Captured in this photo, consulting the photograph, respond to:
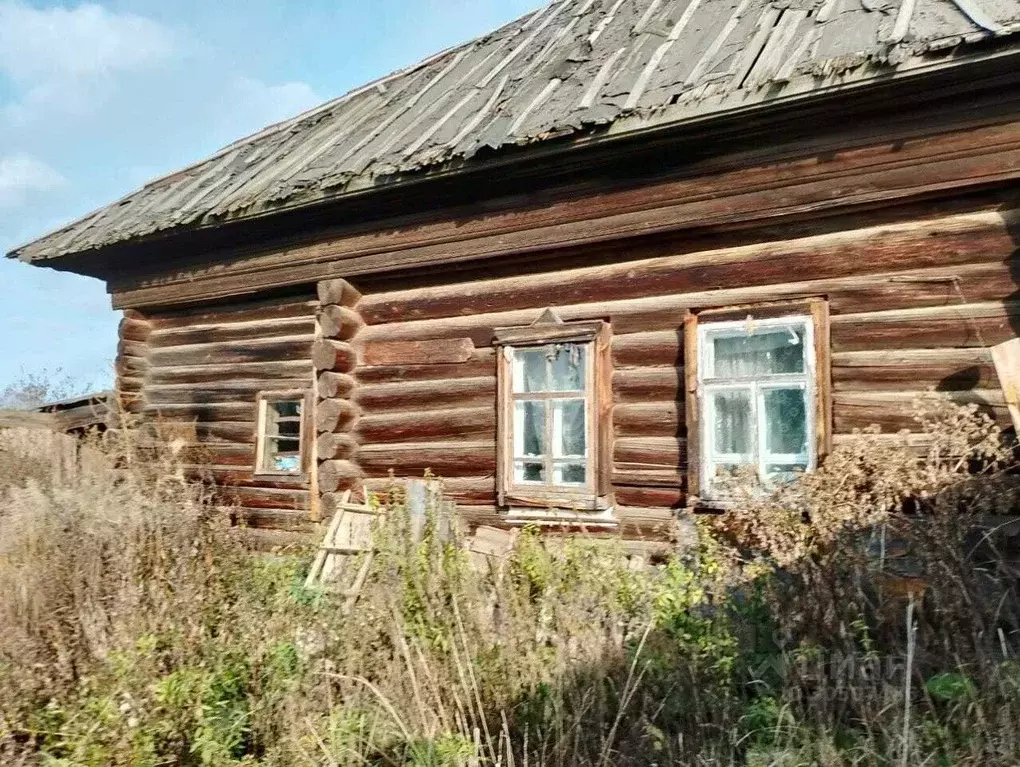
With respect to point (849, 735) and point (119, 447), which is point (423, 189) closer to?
point (119, 447)

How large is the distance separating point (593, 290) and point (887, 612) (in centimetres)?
332

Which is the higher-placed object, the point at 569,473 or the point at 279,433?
the point at 279,433

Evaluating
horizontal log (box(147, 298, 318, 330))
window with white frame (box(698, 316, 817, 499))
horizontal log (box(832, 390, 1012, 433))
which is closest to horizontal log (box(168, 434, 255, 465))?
horizontal log (box(147, 298, 318, 330))

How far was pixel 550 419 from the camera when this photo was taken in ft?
20.9

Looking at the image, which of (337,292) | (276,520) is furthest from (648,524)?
(276,520)

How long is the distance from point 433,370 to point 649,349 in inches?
79.4

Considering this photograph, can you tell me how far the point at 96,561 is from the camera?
4.32 metres

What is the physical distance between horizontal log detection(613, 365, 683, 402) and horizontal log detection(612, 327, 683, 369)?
46 mm

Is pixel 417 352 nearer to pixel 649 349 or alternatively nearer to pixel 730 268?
pixel 649 349

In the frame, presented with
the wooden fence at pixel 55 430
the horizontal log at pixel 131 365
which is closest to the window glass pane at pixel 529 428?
the wooden fence at pixel 55 430

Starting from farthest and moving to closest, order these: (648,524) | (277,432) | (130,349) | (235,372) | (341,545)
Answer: (130,349) → (235,372) → (277,432) → (341,545) → (648,524)

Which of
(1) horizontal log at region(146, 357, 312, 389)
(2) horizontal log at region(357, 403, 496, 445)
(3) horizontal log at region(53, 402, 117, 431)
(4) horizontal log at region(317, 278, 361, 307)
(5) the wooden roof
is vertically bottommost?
(2) horizontal log at region(357, 403, 496, 445)

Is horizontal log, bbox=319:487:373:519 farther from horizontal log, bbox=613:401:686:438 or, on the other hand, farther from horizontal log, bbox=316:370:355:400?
horizontal log, bbox=613:401:686:438

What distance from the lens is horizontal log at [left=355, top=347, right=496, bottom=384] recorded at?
22.1ft
